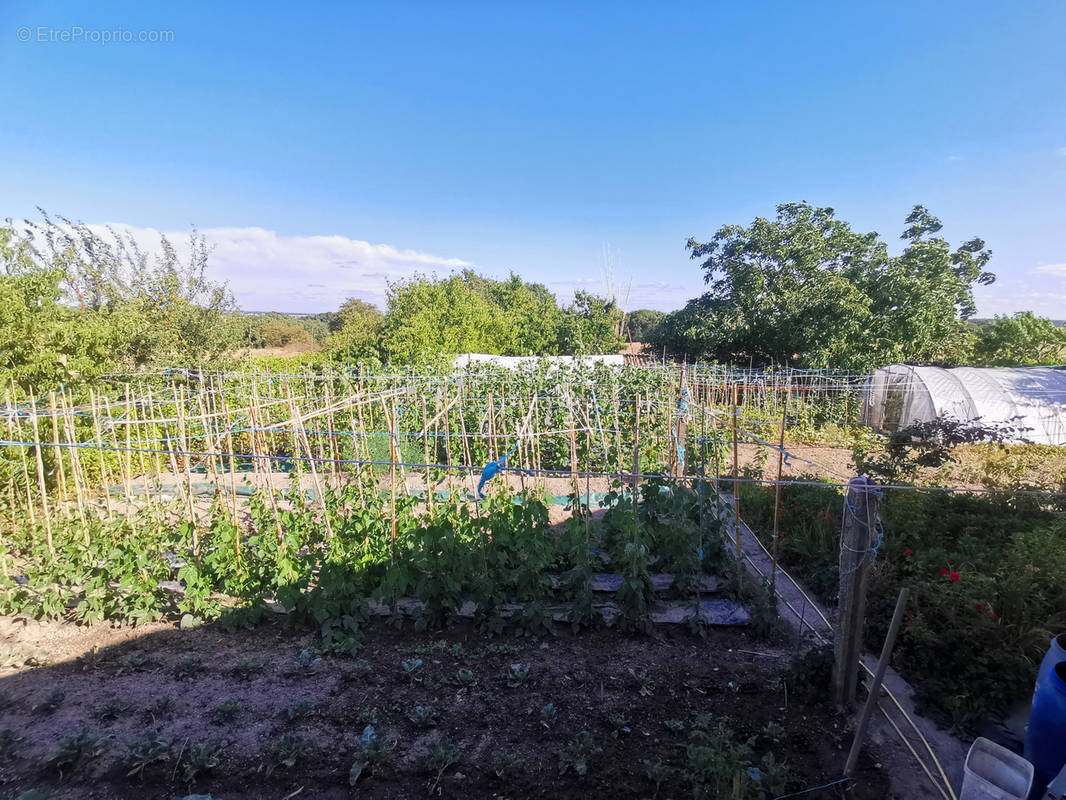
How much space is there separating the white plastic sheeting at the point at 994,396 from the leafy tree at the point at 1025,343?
337 centimetres

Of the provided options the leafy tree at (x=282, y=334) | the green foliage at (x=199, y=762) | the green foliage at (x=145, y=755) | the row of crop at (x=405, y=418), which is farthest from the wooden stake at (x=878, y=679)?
the leafy tree at (x=282, y=334)

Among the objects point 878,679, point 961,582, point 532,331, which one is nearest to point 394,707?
point 878,679

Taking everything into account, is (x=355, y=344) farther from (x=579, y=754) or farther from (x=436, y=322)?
(x=579, y=754)

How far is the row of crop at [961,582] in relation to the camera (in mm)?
3363

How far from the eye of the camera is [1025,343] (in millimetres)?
15648

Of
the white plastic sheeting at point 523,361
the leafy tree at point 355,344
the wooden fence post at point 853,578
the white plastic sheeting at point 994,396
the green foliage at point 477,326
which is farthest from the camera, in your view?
the green foliage at point 477,326

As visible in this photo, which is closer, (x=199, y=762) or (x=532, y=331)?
(x=199, y=762)

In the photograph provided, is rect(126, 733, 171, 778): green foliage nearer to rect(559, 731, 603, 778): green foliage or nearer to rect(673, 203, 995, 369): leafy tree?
rect(559, 731, 603, 778): green foliage

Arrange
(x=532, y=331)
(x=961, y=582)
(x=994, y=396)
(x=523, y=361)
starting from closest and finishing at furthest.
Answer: (x=961, y=582) → (x=994, y=396) → (x=523, y=361) → (x=532, y=331)

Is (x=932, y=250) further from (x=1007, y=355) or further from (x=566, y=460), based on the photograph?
(x=566, y=460)

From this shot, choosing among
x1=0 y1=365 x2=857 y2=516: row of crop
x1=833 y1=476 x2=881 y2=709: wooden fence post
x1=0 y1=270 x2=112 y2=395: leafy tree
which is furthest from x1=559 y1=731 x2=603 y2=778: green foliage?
x1=0 y1=270 x2=112 y2=395: leafy tree

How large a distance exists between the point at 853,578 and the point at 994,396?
40.2ft

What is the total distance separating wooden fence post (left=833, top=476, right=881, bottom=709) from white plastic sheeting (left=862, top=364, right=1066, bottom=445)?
1036 centimetres

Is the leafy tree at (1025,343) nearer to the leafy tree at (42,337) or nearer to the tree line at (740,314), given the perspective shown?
the tree line at (740,314)
